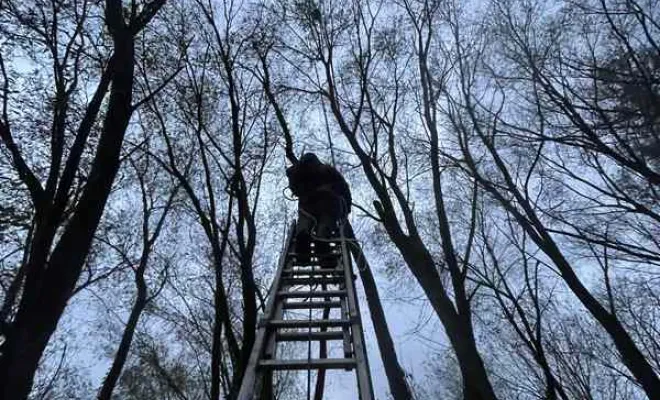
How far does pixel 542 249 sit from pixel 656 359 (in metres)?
7.15

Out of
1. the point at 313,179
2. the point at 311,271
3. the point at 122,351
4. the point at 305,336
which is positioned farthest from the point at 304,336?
the point at 122,351

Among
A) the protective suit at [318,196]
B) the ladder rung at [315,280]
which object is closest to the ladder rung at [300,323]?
the ladder rung at [315,280]

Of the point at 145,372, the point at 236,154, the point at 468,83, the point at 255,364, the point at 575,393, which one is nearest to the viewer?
the point at 255,364

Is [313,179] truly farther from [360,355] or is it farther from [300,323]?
[360,355]

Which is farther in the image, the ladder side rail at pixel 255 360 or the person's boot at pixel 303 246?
the person's boot at pixel 303 246

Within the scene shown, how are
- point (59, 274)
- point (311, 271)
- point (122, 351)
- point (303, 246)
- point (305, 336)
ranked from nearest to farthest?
point (305, 336)
point (59, 274)
point (311, 271)
point (303, 246)
point (122, 351)

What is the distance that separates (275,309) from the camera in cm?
321

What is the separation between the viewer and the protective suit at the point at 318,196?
527cm

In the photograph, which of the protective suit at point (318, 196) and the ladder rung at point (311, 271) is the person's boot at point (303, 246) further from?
the ladder rung at point (311, 271)

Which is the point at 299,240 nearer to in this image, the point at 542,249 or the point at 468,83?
the point at 542,249

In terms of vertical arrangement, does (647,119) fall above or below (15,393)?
above

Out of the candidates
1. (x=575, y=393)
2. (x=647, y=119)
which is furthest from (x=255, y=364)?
(x=575, y=393)

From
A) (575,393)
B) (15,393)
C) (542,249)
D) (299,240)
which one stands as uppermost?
(542,249)

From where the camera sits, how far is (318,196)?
216 inches
